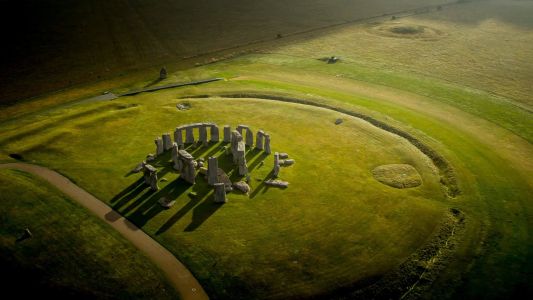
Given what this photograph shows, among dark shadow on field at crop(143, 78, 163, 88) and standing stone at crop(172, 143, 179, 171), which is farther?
dark shadow on field at crop(143, 78, 163, 88)

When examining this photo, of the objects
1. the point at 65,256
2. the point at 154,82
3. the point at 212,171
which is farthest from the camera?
the point at 154,82

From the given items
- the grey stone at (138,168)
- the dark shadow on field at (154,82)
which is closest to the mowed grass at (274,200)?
the grey stone at (138,168)

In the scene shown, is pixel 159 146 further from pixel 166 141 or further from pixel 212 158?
pixel 212 158

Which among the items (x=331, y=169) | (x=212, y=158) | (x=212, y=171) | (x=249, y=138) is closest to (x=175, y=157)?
(x=212, y=171)

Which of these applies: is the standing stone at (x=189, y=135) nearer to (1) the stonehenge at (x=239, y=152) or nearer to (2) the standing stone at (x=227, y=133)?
(2) the standing stone at (x=227, y=133)

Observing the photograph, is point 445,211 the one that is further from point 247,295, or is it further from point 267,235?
point 247,295

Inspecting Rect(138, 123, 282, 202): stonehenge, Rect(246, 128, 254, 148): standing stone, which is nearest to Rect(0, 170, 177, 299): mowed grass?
Rect(138, 123, 282, 202): stonehenge

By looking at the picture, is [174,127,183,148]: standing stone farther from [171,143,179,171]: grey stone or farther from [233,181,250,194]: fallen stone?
[233,181,250,194]: fallen stone
